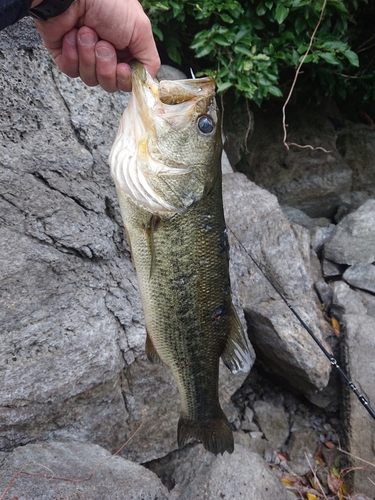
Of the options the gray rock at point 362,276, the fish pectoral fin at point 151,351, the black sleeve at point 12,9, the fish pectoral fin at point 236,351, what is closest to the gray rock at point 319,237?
the gray rock at point 362,276

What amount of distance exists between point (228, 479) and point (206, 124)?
226 centimetres

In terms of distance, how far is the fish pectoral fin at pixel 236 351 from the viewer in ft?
7.06

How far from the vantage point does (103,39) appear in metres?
1.93

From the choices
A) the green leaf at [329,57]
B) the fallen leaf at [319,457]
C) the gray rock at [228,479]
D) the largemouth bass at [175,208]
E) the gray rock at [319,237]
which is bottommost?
the fallen leaf at [319,457]

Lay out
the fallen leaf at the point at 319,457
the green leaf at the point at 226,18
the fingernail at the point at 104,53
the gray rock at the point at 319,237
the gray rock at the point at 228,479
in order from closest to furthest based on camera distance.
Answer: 1. the fingernail at the point at 104,53
2. the gray rock at the point at 228,479
3. the fallen leaf at the point at 319,457
4. the green leaf at the point at 226,18
5. the gray rock at the point at 319,237

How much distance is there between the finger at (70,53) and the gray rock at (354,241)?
3.61 meters

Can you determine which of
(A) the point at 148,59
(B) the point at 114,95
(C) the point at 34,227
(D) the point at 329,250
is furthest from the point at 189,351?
(D) the point at 329,250

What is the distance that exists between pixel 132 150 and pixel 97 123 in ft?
4.29

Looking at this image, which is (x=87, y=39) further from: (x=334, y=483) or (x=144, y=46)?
(x=334, y=483)

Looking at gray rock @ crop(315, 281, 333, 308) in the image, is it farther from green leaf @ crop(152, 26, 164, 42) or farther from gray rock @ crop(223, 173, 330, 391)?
green leaf @ crop(152, 26, 164, 42)

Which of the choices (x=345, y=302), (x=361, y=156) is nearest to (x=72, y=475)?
(x=345, y=302)

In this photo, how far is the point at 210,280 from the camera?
79.3 inches

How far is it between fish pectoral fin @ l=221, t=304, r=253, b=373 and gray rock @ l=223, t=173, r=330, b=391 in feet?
4.57

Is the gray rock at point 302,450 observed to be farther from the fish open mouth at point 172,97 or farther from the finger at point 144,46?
the finger at point 144,46
